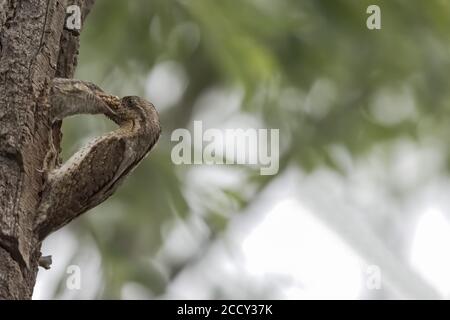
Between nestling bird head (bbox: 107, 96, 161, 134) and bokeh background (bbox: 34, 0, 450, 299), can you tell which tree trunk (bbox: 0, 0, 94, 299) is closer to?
nestling bird head (bbox: 107, 96, 161, 134)

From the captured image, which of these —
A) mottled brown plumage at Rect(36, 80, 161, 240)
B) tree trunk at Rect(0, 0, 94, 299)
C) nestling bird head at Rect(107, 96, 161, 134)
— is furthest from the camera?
nestling bird head at Rect(107, 96, 161, 134)

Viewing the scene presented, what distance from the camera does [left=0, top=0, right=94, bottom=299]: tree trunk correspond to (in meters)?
1.98

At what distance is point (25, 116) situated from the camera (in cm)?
212

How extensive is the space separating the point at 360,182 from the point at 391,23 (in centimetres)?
195

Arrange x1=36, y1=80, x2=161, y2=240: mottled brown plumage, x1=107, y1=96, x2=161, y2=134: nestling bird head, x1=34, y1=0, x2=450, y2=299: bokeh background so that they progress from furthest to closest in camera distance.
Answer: x1=34, y1=0, x2=450, y2=299: bokeh background
x1=107, y1=96, x2=161, y2=134: nestling bird head
x1=36, y1=80, x2=161, y2=240: mottled brown plumage

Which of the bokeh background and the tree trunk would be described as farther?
the bokeh background

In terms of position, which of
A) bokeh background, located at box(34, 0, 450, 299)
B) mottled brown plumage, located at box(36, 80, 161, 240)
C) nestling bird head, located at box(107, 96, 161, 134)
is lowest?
mottled brown plumage, located at box(36, 80, 161, 240)

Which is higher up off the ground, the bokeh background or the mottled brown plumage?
the bokeh background

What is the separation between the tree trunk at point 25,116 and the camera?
198cm

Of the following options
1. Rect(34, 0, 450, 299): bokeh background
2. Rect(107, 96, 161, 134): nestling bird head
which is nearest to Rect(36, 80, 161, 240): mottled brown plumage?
Rect(107, 96, 161, 134): nestling bird head

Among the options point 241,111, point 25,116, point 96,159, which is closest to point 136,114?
point 96,159

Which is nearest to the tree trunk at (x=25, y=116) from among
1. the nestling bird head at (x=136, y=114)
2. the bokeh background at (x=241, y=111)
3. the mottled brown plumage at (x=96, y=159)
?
the mottled brown plumage at (x=96, y=159)

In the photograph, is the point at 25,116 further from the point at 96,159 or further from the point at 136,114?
the point at 136,114
